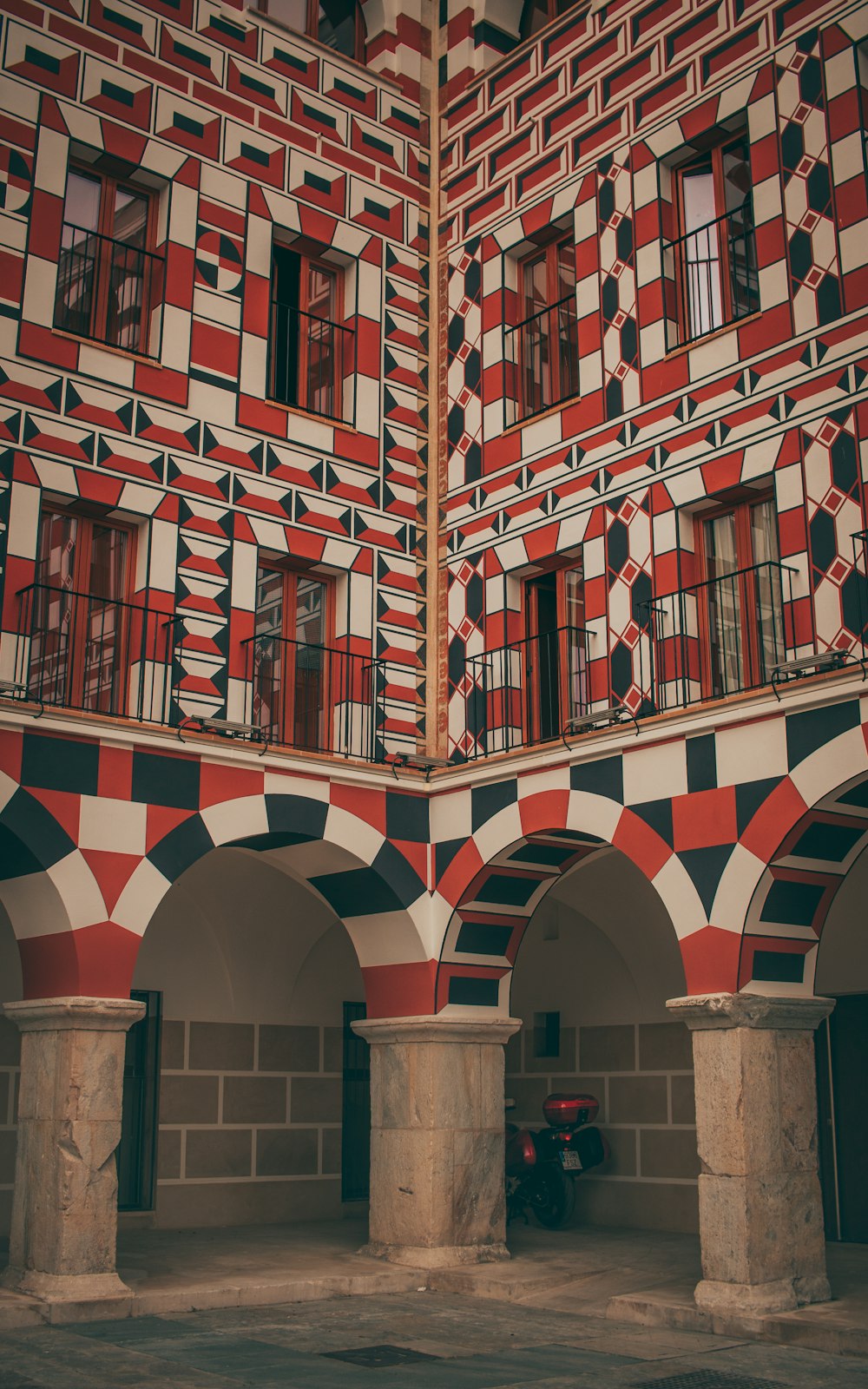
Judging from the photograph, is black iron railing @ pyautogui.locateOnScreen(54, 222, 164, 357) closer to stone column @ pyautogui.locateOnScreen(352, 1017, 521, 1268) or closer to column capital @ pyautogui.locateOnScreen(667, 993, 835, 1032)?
stone column @ pyautogui.locateOnScreen(352, 1017, 521, 1268)

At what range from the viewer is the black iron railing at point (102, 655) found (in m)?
11.1

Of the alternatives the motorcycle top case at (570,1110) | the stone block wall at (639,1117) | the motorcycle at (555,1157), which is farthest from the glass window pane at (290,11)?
the motorcycle at (555,1157)

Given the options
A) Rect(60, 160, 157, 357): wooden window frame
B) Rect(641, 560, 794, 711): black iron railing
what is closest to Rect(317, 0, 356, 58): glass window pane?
Rect(60, 160, 157, 357): wooden window frame

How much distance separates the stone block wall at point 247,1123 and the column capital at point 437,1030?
7.31ft

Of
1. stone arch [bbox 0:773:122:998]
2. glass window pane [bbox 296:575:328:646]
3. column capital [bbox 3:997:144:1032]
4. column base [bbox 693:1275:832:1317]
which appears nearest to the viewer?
column base [bbox 693:1275:832:1317]

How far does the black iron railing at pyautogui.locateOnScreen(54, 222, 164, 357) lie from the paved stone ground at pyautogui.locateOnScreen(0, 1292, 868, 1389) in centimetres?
727

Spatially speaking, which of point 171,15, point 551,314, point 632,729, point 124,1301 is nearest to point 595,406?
point 551,314

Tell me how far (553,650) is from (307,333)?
370 cm

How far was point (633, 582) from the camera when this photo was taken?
11.7 m

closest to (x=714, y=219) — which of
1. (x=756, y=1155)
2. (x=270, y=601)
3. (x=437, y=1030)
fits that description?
(x=270, y=601)

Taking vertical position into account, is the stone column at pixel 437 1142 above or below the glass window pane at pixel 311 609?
below

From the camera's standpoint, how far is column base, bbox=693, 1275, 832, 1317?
9.38 metres

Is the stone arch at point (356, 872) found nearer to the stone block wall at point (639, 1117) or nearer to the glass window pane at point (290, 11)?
the stone block wall at point (639, 1117)

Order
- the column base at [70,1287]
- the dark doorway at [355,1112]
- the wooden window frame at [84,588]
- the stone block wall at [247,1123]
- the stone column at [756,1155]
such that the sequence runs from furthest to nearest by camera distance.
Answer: the dark doorway at [355,1112] < the stone block wall at [247,1123] < the wooden window frame at [84,588] < the column base at [70,1287] < the stone column at [756,1155]
